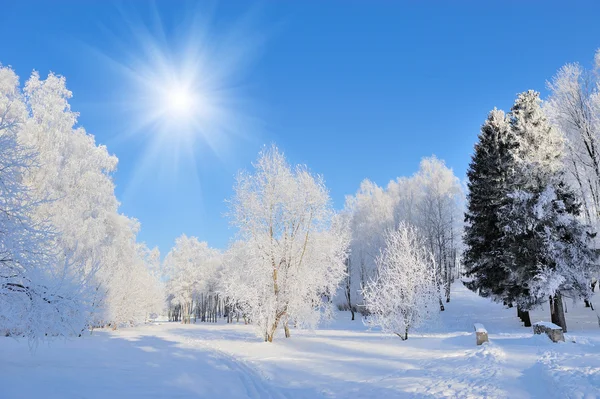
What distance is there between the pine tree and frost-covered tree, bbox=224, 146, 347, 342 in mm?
8758

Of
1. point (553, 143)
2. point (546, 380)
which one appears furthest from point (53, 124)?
point (553, 143)

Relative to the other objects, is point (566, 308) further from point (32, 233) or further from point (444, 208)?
point (32, 233)

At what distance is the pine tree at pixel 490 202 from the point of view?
64.0 feet

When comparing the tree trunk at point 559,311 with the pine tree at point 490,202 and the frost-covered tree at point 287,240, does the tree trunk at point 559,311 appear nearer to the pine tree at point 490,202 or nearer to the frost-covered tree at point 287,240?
the pine tree at point 490,202

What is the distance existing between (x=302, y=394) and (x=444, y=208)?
29.9m

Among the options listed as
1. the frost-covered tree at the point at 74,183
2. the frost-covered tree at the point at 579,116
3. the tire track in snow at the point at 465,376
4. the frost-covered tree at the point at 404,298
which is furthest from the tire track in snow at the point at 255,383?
the frost-covered tree at the point at 579,116

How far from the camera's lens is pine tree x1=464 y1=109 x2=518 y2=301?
19.5m

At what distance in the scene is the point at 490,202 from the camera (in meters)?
20.2

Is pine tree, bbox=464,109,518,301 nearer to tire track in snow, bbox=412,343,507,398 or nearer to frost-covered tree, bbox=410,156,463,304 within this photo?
tire track in snow, bbox=412,343,507,398

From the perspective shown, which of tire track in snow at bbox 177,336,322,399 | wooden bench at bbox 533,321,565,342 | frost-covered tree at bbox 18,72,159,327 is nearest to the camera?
tire track in snow at bbox 177,336,322,399

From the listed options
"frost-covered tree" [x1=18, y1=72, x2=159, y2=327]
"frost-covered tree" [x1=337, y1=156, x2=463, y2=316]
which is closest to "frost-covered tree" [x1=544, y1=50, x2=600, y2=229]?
"frost-covered tree" [x1=337, y1=156, x2=463, y2=316]

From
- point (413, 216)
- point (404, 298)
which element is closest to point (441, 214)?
point (413, 216)

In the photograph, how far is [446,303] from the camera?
31.2 meters

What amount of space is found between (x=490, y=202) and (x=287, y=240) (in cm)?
1209
